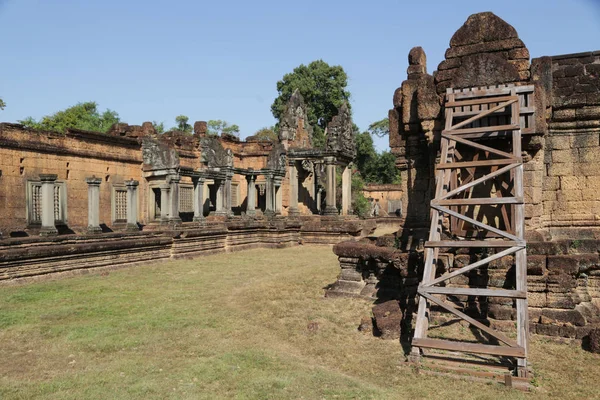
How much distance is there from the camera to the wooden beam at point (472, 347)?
4562mm

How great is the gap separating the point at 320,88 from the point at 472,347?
44181mm

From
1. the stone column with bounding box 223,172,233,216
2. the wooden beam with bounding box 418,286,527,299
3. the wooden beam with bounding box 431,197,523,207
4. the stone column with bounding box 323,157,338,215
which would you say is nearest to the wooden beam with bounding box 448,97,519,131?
the wooden beam with bounding box 431,197,523,207

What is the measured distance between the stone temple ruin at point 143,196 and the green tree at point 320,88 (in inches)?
701

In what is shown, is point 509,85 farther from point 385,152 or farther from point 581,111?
point 385,152

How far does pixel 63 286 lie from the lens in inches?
404

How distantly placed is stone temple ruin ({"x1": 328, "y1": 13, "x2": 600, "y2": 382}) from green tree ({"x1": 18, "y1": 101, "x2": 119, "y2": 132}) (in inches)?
1367

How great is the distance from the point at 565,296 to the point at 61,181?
19.1m

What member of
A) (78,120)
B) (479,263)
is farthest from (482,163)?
(78,120)

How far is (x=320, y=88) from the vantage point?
4719 centimetres

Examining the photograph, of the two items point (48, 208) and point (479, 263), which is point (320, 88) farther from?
point (479, 263)

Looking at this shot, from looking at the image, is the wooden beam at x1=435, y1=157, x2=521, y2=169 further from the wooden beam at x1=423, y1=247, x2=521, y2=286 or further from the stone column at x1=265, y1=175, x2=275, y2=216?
the stone column at x1=265, y1=175, x2=275, y2=216

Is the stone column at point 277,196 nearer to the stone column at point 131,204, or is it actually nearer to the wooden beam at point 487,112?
the stone column at point 131,204

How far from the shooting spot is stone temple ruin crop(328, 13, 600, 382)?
19.8ft

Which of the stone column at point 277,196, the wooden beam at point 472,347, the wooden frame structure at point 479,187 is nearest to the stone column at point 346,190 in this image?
the stone column at point 277,196
